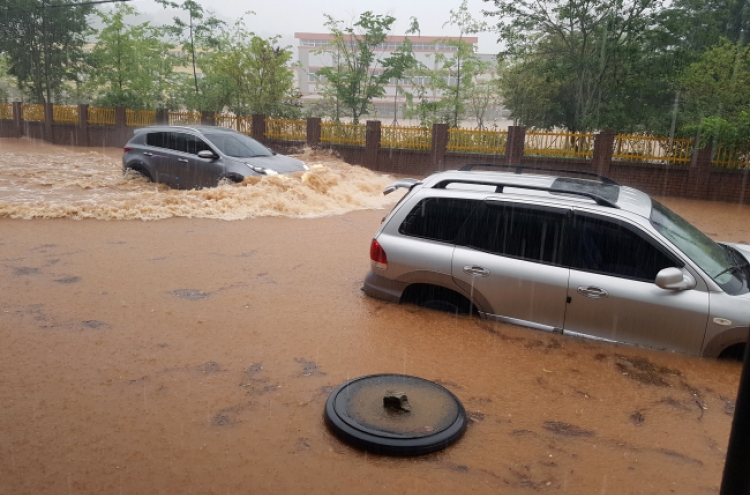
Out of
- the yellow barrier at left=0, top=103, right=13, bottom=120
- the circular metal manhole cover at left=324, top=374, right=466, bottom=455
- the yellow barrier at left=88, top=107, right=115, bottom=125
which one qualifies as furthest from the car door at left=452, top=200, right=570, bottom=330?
the yellow barrier at left=0, top=103, right=13, bottom=120

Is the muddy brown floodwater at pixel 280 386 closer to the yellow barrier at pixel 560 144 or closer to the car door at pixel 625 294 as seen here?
the car door at pixel 625 294

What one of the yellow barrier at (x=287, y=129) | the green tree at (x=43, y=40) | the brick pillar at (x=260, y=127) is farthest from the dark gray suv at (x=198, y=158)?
the green tree at (x=43, y=40)

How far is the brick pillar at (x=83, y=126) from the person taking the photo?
28469mm

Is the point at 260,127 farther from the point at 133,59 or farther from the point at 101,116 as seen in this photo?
the point at 133,59

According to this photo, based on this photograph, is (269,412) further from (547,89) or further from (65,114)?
(65,114)

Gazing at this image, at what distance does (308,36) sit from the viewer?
60938 millimetres

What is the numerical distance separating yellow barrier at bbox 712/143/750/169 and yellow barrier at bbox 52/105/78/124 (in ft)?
92.0

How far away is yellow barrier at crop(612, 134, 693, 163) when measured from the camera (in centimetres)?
1577

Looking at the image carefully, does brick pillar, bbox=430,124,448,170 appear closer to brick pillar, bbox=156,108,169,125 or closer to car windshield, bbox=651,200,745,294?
brick pillar, bbox=156,108,169,125

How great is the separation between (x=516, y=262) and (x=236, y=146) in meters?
9.55

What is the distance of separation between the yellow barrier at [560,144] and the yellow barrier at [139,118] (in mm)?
17874

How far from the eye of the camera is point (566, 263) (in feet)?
16.2

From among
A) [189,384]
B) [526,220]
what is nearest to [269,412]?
[189,384]

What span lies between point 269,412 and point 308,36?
2435 inches
